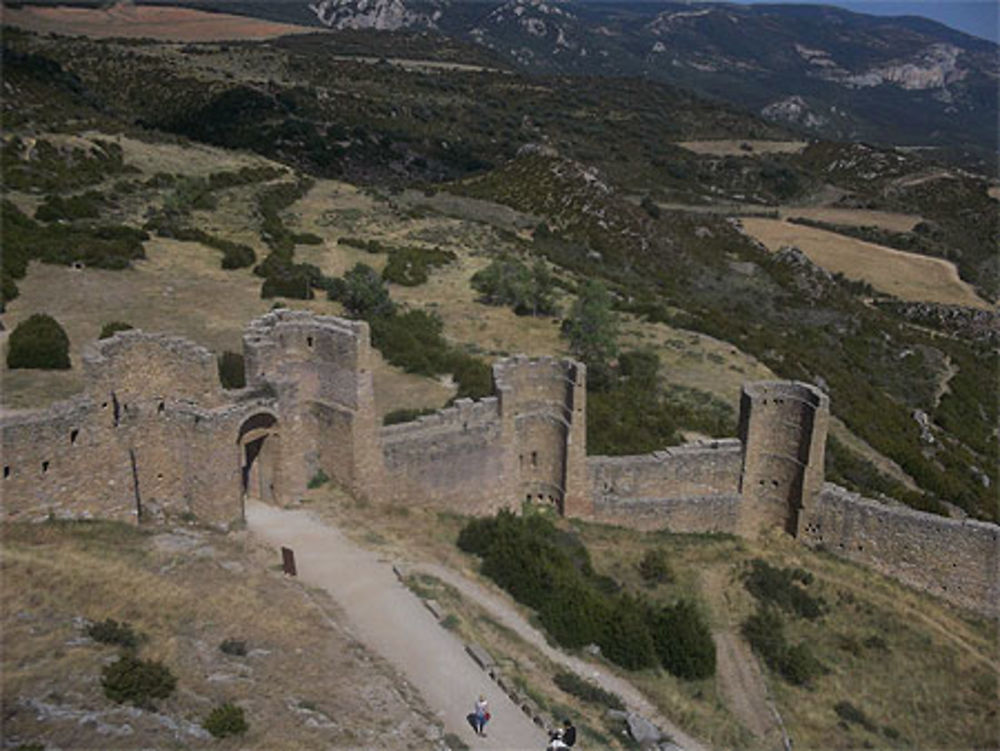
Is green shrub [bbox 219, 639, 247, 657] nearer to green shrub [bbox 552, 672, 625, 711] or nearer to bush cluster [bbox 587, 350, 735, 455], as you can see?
green shrub [bbox 552, 672, 625, 711]

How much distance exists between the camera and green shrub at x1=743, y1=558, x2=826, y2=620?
19.2 m

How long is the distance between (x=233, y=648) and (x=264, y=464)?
22.0 ft

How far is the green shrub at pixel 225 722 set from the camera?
10453 mm

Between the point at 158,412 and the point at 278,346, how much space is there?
298 cm

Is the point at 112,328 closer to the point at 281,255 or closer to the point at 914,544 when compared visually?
the point at 281,255

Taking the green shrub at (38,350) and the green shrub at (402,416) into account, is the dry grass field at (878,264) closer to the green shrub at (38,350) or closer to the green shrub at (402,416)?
the green shrub at (402,416)

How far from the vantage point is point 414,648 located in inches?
563

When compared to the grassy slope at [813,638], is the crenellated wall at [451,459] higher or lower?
higher

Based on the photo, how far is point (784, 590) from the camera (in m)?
19.5

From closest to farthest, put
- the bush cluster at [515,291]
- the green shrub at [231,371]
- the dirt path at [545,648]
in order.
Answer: the dirt path at [545,648], the green shrub at [231,371], the bush cluster at [515,291]

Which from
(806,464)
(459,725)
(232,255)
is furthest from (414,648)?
(232,255)

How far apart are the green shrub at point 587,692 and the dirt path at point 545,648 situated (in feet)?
1.48

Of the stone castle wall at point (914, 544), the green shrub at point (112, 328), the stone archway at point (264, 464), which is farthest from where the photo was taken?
the green shrub at point (112, 328)

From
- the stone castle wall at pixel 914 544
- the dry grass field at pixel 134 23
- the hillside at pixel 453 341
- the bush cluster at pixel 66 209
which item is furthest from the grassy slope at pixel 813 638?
the dry grass field at pixel 134 23
